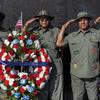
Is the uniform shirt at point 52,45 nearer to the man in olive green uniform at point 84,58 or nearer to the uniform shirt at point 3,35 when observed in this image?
the man in olive green uniform at point 84,58

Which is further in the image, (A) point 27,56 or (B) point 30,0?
(B) point 30,0

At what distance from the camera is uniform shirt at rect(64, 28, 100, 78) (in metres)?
5.89

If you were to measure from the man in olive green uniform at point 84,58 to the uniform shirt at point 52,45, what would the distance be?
14 cm

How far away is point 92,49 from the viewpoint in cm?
591

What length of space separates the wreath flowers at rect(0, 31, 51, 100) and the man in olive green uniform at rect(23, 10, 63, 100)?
21 centimetres

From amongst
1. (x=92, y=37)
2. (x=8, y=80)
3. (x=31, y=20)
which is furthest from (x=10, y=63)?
(x=92, y=37)

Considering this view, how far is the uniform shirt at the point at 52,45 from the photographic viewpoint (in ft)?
20.1

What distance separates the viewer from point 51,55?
612cm

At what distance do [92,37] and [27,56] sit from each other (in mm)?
895

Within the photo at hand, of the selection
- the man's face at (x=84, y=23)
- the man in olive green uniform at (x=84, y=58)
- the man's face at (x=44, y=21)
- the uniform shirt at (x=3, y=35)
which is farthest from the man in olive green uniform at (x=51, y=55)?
the man's face at (x=84, y=23)

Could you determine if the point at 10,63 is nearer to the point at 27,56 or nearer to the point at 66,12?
the point at 27,56

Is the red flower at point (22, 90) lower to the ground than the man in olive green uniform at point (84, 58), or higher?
lower

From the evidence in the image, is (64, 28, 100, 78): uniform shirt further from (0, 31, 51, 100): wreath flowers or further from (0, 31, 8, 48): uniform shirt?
(0, 31, 8, 48): uniform shirt

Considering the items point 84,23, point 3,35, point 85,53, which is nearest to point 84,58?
point 85,53
